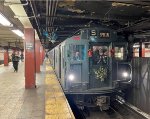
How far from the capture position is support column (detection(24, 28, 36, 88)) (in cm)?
1120

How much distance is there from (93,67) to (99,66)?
0.25 metres

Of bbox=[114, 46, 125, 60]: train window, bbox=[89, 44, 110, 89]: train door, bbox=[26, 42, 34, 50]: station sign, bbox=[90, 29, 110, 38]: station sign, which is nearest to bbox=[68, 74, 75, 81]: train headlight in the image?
bbox=[89, 44, 110, 89]: train door

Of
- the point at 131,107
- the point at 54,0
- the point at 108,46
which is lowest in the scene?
the point at 131,107

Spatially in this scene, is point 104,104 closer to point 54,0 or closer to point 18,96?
point 18,96

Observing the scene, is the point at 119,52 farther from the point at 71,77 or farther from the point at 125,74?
the point at 71,77

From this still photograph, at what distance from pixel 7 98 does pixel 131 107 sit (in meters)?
5.33

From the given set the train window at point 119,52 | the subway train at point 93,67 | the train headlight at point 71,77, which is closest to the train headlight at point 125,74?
the subway train at point 93,67

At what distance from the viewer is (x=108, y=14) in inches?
359

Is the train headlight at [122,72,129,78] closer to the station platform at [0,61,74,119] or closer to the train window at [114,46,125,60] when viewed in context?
the train window at [114,46,125,60]

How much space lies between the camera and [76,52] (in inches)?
349

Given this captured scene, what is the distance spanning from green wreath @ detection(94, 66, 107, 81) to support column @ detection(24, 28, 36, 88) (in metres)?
3.64

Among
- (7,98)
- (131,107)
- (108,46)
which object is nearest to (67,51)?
(108,46)

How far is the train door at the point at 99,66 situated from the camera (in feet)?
29.6

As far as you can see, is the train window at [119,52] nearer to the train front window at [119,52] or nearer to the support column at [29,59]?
the train front window at [119,52]
